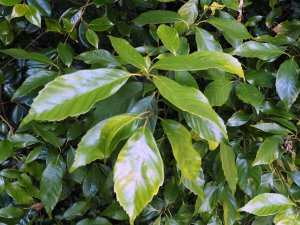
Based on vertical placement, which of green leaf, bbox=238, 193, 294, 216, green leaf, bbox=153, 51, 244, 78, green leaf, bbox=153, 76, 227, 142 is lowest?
green leaf, bbox=238, 193, 294, 216

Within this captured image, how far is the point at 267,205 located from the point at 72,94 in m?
0.59

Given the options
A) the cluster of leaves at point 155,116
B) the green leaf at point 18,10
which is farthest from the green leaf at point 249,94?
the green leaf at point 18,10

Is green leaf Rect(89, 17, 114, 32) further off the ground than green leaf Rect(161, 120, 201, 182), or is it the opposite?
green leaf Rect(89, 17, 114, 32)

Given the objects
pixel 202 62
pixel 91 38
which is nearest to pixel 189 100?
pixel 202 62

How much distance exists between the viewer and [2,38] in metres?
1.10

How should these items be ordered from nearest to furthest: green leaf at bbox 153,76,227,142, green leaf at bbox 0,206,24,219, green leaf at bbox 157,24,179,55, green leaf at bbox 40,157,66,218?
green leaf at bbox 153,76,227,142 → green leaf at bbox 157,24,179,55 → green leaf at bbox 40,157,66,218 → green leaf at bbox 0,206,24,219

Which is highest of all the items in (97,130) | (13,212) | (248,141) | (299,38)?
(97,130)

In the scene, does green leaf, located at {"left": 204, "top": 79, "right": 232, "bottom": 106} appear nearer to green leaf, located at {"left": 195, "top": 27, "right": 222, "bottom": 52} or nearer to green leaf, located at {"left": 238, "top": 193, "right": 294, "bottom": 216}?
green leaf, located at {"left": 195, "top": 27, "right": 222, "bottom": 52}

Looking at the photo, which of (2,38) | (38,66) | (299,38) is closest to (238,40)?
(299,38)

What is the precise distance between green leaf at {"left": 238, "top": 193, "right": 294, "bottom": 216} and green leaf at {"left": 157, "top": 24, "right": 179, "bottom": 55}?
0.42 metres

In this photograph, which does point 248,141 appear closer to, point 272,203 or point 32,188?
point 272,203

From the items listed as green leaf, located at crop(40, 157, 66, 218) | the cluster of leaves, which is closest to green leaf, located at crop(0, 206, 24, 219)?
the cluster of leaves

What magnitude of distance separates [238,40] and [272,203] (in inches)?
17.3

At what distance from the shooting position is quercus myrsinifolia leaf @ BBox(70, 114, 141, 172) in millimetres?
595
